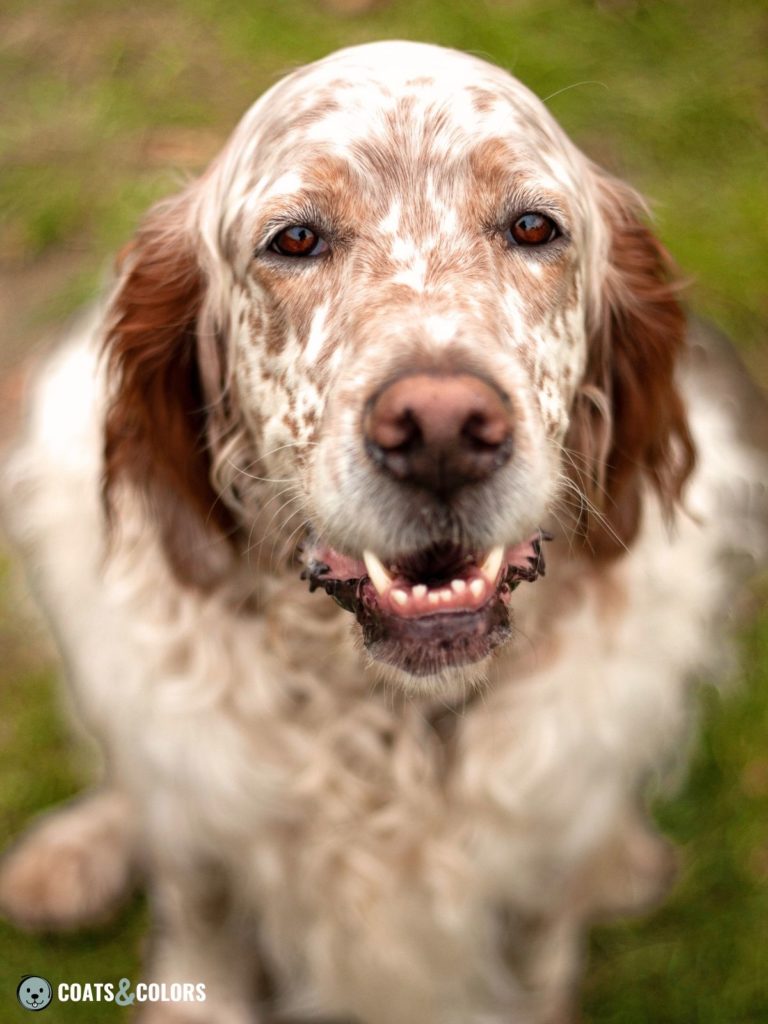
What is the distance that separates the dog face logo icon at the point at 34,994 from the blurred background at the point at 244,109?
0.50 meters

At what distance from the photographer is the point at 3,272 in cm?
430

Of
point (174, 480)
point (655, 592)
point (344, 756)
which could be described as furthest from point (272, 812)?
point (655, 592)

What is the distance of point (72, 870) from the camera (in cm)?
307

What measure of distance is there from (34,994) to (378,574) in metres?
1.90

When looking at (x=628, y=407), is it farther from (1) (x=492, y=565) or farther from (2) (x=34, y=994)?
(2) (x=34, y=994)

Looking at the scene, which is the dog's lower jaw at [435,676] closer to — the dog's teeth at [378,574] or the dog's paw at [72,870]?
the dog's teeth at [378,574]

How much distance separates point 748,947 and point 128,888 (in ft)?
5.74

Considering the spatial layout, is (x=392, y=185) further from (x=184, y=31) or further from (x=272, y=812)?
(x=184, y=31)

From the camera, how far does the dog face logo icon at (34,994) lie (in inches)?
115

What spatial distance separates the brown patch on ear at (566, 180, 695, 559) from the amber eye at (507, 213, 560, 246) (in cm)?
36

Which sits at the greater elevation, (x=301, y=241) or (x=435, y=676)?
(x=301, y=241)

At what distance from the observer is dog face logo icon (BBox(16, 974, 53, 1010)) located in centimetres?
293
